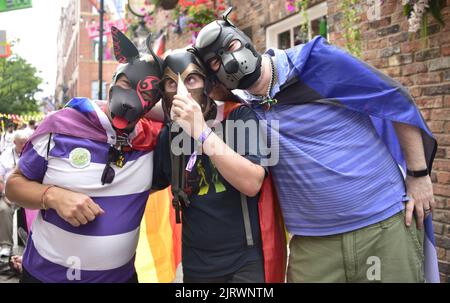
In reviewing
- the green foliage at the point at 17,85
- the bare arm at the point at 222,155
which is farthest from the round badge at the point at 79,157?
the green foliage at the point at 17,85

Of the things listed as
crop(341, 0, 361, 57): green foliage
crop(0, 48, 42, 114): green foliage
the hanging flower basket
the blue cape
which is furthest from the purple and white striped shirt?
crop(0, 48, 42, 114): green foliage

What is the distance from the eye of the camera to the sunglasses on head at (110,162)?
202cm

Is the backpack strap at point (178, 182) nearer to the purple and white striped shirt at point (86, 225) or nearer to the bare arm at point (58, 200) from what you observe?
the purple and white striped shirt at point (86, 225)

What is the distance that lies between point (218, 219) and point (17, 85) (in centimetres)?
3184

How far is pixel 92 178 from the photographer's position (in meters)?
2.03

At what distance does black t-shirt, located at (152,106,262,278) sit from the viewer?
1.96 m

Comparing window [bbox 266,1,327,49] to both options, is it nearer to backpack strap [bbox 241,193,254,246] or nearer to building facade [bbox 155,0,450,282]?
building facade [bbox 155,0,450,282]

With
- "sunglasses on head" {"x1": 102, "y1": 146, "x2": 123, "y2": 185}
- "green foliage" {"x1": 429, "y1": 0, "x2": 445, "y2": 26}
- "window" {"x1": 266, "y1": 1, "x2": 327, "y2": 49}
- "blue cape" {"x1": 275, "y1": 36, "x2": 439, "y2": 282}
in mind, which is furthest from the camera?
"window" {"x1": 266, "y1": 1, "x2": 327, "y2": 49}

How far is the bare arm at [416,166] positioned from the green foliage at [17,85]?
98.0 feet

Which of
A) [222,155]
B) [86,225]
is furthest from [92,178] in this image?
[222,155]

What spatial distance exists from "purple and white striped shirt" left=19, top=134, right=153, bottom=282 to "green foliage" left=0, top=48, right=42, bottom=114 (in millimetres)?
Result: 28956
